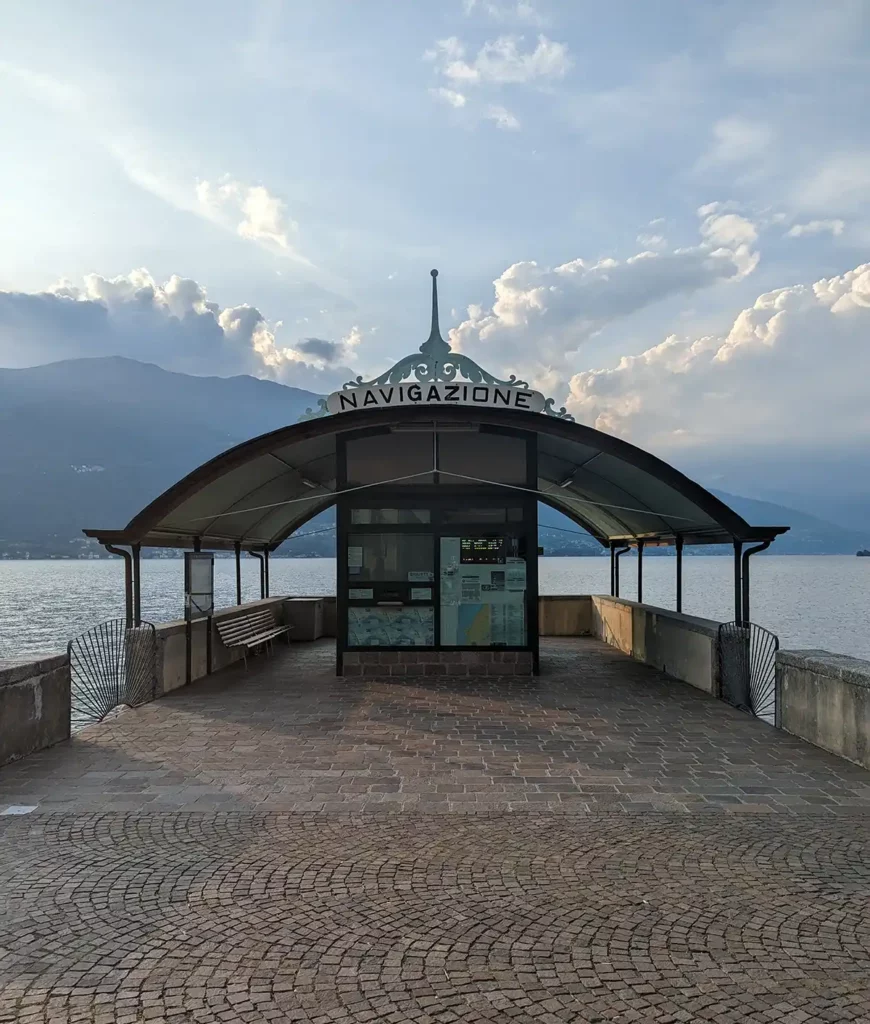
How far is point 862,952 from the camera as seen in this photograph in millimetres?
3387

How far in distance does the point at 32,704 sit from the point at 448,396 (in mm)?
6054

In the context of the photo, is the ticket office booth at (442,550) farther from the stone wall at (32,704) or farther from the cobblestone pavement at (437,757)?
the stone wall at (32,704)

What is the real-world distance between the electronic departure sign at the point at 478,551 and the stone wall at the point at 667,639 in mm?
2831

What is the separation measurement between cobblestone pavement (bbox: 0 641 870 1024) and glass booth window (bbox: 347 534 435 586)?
12.7 feet

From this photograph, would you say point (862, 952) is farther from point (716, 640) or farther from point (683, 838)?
point (716, 640)

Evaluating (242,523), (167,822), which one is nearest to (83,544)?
(242,523)

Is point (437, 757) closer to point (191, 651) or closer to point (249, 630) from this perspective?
point (191, 651)

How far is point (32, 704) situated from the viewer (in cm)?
682

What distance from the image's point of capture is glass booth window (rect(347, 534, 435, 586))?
11.3 m

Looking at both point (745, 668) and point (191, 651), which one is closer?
point (745, 668)

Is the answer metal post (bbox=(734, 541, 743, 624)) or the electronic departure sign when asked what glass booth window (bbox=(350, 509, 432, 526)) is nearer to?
the electronic departure sign

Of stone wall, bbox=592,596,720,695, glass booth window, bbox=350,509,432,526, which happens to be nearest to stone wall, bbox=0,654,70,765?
glass booth window, bbox=350,509,432,526

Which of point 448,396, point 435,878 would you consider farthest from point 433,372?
point 435,878

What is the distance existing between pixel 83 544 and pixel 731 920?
14511cm
